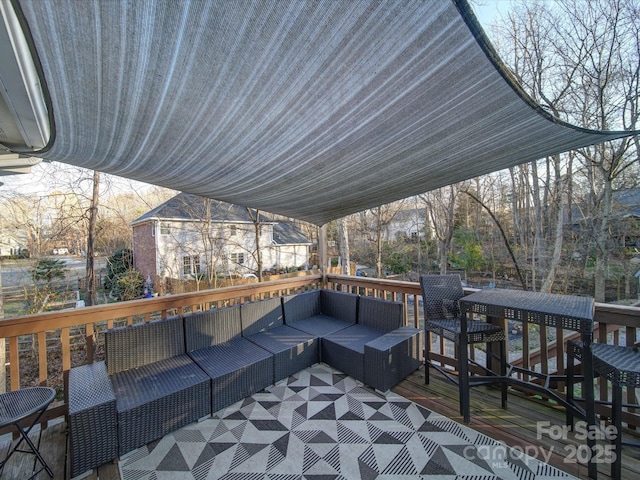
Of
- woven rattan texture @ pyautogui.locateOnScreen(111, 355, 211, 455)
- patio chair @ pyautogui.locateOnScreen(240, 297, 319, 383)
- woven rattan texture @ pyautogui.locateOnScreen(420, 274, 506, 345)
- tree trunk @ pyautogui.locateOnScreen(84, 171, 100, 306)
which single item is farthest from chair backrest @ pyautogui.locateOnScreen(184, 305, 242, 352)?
tree trunk @ pyautogui.locateOnScreen(84, 171, 100, 306)

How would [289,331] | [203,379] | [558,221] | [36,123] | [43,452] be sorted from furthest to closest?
[558,221] → [289,331] → [203,379] → [43,452] → [36,123]

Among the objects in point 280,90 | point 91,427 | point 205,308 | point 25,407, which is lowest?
point 91,427

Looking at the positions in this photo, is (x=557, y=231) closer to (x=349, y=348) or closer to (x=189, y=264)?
(x=349, y=348)

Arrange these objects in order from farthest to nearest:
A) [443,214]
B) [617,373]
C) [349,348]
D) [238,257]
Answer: [238,257] < [443,214] < [349,348] < [617,373]

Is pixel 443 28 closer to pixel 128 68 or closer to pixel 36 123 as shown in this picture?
pixel 128 68

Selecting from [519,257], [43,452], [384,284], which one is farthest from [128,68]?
[519,257]

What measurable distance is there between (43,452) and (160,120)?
2.69 m

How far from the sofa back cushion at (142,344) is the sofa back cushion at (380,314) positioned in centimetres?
227

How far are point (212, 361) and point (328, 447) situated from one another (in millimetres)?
1402

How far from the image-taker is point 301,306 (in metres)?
4.33

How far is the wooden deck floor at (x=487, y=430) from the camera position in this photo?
203 centimetres

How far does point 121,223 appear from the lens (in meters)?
7.93

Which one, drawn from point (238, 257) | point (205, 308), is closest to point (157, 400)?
point (205, 308)

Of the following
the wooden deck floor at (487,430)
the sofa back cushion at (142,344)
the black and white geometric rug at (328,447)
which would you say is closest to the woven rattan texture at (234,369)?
the black and white geometric rug at (328,447)
